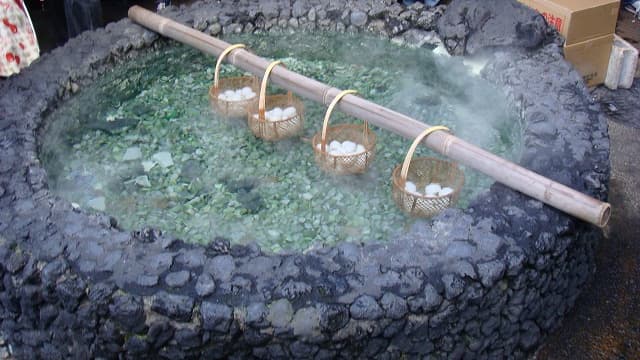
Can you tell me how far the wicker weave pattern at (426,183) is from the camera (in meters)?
4.96

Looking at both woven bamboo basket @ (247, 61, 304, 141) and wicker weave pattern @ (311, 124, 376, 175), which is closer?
wicker weave pattern @ (311, 124, 376, 175)

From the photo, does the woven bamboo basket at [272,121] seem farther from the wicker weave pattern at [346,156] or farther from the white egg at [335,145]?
the white egg at [335,145]

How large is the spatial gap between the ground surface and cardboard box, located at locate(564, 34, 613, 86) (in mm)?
1214

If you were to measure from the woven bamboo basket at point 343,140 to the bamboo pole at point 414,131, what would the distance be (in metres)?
0.25

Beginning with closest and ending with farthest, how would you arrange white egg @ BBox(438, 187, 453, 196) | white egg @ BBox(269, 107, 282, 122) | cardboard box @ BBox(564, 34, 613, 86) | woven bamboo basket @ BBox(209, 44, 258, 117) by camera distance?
white egg @ BBox(438, 187, 453, 196) → white egg @ BBox(269, 107, 282, 122) → woven bamboo basket @ BBox(209, 44, 258, 117) → cardboard box @ BBox(564, 34, 613, 86)

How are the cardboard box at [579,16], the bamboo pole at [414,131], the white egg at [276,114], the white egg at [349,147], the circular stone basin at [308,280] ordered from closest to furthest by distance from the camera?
the circular stone basin at [308,280] → the bamboo pole at [414,131] → the white egg at [349,147] → the white egg at [276,114] → the cardboard box at [579,16]

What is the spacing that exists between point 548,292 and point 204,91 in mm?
3908

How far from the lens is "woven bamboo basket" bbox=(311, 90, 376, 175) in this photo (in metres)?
5.41

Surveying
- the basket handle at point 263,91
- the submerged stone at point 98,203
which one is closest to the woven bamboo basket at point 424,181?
the basket handle at point 263,91

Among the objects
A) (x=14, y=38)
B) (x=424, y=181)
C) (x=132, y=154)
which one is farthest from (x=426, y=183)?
(x=14, y=38)

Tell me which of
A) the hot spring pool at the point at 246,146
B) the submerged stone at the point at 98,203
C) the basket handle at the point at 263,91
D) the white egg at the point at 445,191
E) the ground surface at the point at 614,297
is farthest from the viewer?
the basket handle at the point at 263,91

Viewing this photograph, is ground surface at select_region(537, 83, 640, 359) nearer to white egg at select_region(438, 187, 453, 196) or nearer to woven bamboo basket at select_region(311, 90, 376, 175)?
white egg at select_region(438, 187, 453, 196)

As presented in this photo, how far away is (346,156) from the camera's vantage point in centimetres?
541

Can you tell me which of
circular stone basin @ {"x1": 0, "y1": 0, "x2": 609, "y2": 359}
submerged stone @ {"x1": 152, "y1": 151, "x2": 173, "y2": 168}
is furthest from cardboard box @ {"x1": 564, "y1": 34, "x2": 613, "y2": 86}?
submerged stone @ {"x1": 152, "y1": 151, "x2": 173, "y2": 168}
